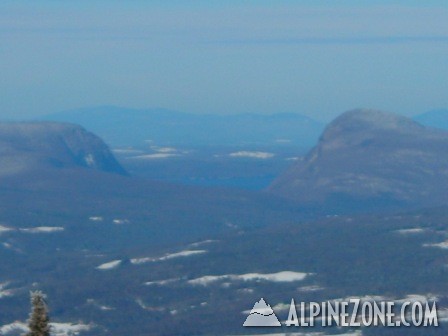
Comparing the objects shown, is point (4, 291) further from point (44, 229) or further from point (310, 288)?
point (44, 229)

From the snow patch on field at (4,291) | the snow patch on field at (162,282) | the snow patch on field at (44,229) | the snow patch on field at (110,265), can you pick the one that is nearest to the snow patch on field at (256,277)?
the snow patch on field at (162,282)

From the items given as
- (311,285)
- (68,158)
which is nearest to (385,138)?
(68,158)

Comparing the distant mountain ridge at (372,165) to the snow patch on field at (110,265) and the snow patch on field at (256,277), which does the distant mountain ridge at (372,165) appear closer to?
the snow patch on field at (110,265)

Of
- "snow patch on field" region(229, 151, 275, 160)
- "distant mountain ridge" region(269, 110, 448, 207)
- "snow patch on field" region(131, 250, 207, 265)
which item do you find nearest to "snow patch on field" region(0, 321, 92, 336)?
"snow patch on field" region(131, 250, 207, 265)

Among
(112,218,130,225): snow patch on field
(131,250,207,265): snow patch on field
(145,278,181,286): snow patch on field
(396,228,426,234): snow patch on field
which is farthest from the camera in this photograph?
(112,218,130,225): snow patch on field

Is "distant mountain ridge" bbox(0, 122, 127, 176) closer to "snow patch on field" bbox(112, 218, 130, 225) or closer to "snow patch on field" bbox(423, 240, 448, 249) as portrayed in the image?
"snow patch on field" bbox(112, 218, 130, 225)

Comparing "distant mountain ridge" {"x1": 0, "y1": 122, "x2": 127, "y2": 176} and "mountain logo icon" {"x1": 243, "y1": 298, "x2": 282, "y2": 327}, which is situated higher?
"distant mountain ridge" {"x1": 0, "y1": 122, "x2": 127, "y2": 176}
